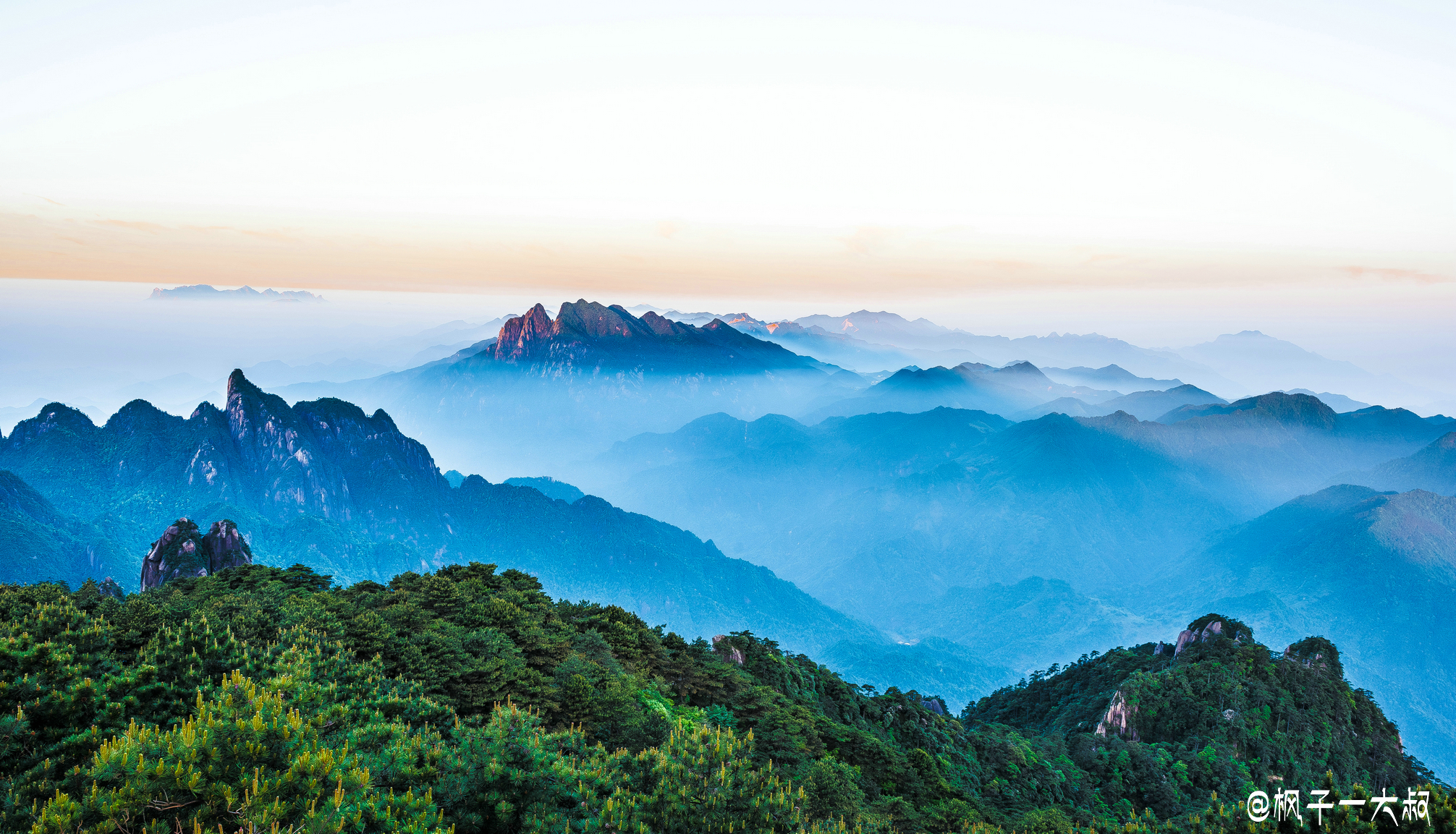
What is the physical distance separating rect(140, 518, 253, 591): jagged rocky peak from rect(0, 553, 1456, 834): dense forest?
58520 millimetres

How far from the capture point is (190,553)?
10412 cm

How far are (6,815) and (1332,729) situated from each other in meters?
103

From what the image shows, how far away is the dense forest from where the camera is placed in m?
13.9

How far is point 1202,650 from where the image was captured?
291ft

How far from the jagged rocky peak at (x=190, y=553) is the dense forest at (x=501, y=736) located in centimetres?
5852

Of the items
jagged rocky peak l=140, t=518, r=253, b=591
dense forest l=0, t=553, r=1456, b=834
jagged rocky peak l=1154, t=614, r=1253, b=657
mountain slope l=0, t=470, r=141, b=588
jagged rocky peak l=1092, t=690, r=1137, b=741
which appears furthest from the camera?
mountain slope l=0, t=470, r=141, b=588

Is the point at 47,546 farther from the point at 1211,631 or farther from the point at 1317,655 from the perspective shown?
the point at 1317,655

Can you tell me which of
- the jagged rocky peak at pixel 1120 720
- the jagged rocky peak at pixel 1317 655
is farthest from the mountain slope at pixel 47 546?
the jagged rocky peak at pixel 1317 655

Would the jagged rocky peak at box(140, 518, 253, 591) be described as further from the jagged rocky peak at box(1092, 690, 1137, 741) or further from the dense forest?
the jagged rocky peak at box(1092, 690, 1137, 741)

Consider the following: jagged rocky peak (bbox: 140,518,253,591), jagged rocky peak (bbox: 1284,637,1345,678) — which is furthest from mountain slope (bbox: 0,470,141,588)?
jagged rocky peak (bbox: 1284,637,1345,678)

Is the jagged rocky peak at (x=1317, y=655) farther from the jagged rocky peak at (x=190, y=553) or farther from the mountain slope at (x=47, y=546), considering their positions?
the mountain slope at (x=47, y=546)

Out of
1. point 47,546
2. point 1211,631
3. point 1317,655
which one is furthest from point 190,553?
point 1317,655

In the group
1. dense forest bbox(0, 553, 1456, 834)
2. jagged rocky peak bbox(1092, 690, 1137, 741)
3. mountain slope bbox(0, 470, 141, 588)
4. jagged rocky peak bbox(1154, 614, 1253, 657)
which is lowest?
mountain slope bbox(0, 470, 141, 588)

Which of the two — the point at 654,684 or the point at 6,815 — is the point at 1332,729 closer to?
the point at 654,684
